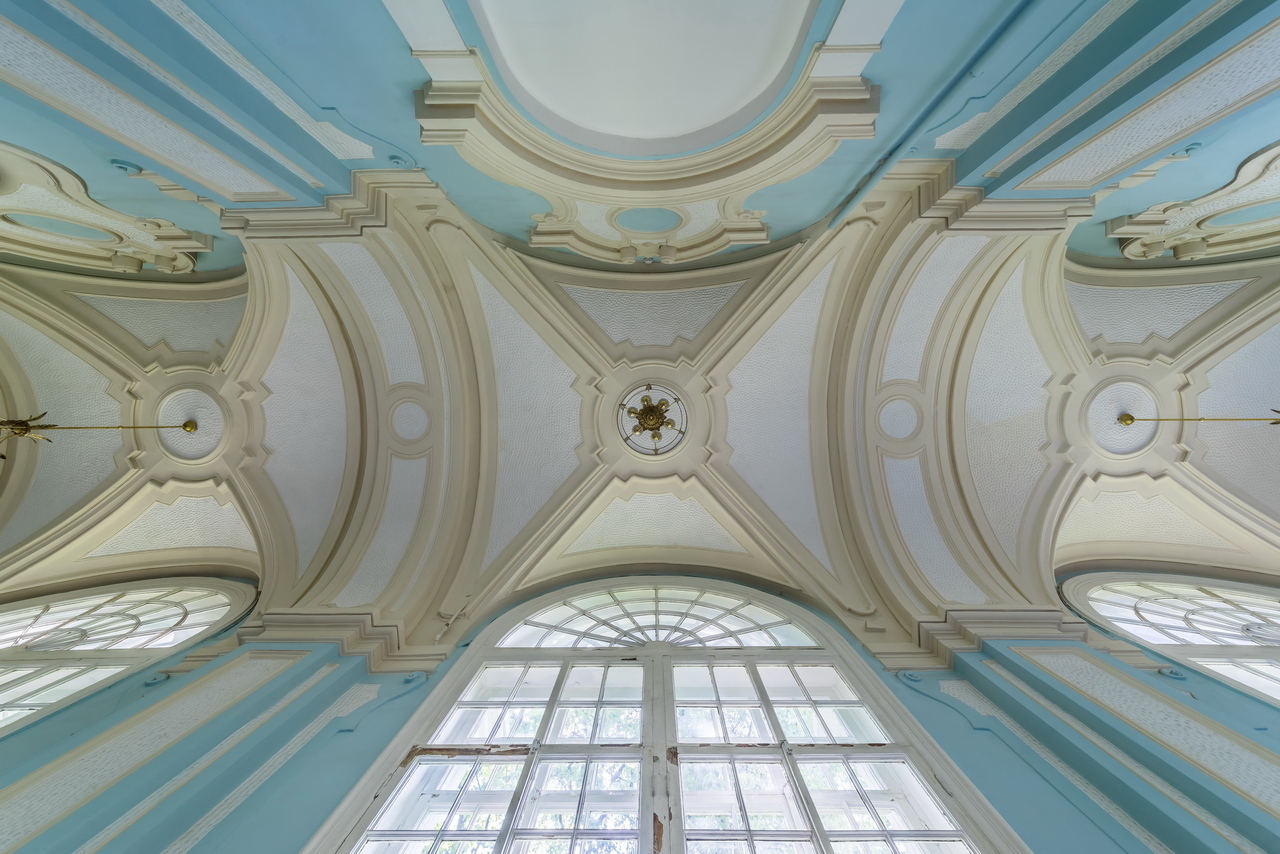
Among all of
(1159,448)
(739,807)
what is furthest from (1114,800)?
(1159,448)

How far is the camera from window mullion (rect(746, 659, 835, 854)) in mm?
3289

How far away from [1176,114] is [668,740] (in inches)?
219

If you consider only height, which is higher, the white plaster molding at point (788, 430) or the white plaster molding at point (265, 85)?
the white plaster molding at point (265, 85)

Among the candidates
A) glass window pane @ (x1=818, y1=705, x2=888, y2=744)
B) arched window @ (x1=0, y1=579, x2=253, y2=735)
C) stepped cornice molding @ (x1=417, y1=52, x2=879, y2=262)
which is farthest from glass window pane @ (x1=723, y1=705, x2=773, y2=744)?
arched window @ (x1=0, y1=579, x2=253, y2=735)

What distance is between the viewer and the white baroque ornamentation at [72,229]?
14.9 ft

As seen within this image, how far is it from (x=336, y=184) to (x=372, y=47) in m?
1.20

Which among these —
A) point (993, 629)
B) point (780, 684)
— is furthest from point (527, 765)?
point (993, 629)

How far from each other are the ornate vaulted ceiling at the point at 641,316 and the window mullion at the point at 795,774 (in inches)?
61.1

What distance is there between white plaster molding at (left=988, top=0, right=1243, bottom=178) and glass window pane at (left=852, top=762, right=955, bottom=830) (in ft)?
15.5

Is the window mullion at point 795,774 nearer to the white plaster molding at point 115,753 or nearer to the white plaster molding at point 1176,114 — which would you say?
the white plaster molding at point 115,753

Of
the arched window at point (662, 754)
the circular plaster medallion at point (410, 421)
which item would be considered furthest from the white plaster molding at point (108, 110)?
the arched window at point (662, 754)

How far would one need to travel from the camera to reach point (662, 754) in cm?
412

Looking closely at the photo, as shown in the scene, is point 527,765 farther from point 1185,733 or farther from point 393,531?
point 1185,733

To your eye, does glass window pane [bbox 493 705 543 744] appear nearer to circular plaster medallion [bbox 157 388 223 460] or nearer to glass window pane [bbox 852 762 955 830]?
glass window pane [bbox 852 762 955 830]
